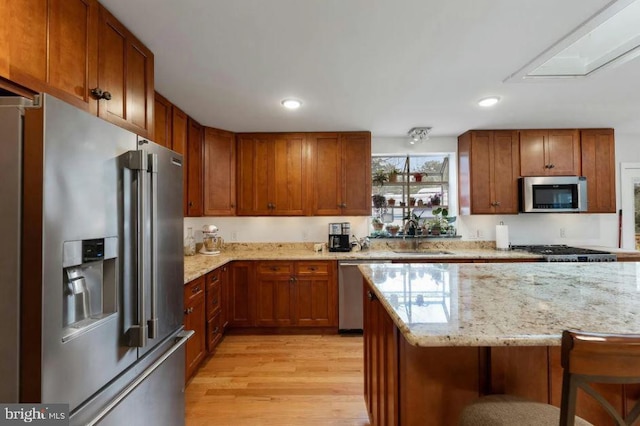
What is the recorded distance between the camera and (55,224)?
85cm

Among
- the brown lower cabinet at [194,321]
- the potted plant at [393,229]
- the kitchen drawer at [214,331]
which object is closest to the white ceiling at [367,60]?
the potted plant at [393,229]

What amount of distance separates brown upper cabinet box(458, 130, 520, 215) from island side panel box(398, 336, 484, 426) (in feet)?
9.37

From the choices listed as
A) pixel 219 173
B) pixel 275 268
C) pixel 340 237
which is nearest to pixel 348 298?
pixel 340 237

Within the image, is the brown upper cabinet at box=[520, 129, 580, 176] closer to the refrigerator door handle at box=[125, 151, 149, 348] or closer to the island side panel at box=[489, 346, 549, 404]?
the island side panel at box=[489, 346, 549, 404]

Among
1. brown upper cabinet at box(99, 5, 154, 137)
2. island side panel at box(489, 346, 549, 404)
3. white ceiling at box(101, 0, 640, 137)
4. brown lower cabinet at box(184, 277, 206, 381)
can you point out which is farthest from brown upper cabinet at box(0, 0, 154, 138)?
island side panel at box(489, 346, 549, 404)

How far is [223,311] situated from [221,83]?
222cm

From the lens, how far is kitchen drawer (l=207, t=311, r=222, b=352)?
2.62 metres

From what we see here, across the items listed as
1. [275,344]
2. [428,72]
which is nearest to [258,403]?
[275,344]

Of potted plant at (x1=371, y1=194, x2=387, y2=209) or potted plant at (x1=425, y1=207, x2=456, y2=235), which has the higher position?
potted plant at (x1=371, y1=194, x2=387, y2=209)

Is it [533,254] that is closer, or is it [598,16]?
[598,16]

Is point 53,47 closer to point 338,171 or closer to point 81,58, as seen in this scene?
point 81,58

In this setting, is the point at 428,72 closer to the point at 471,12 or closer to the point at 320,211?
the point at 471,12

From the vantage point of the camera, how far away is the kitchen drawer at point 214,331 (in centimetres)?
262

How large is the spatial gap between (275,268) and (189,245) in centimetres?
103
